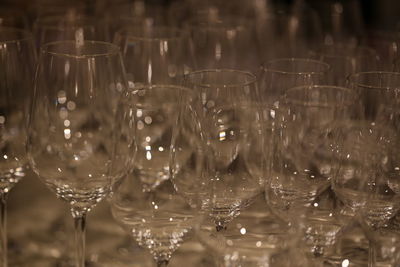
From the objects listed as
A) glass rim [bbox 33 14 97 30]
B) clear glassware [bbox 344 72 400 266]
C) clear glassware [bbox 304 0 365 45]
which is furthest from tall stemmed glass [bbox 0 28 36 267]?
clear glassware [bbox 304 0 365 45]

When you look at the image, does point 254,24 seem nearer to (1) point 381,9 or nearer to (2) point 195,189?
(2) point 195,189

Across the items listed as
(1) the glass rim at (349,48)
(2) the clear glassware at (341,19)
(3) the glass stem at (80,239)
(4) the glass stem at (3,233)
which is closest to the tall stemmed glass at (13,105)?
(4) the glass stem at (3,233)

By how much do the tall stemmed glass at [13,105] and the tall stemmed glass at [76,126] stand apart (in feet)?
0.26

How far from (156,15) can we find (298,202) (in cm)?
107

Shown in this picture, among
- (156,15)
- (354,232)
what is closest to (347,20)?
(156,15)

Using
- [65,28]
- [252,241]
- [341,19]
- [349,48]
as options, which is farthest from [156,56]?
[341,19]

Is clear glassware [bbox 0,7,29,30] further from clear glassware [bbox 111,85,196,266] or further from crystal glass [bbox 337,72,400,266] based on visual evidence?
crystal glass [bbox 337,72,400,266]

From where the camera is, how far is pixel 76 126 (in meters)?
0.99

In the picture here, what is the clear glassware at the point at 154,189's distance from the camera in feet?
2.92

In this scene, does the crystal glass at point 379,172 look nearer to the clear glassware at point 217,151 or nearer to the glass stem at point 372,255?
the glass stem at point 372,255

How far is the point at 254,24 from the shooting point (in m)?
1.75

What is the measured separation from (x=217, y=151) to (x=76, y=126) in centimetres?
23

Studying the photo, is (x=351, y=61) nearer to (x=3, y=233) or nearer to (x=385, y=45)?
(x=385, y=45)

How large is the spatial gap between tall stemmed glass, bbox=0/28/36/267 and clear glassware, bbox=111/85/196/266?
20cm
